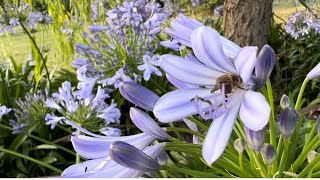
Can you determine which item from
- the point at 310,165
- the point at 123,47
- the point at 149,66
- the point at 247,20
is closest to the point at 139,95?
the point at 310,165

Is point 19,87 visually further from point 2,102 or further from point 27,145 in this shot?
point 27,145

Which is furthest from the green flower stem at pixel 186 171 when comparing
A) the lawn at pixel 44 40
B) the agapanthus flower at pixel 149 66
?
the lawn at pixel 44 40

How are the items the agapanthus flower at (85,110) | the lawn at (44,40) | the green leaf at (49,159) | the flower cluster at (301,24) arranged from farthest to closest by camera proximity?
the lawn at (44,40) → the flower cluster at (301,24) → the green leaf at (49,159) → the agapanthus flower at (85,110)

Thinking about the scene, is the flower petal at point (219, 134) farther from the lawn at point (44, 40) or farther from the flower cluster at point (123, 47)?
the lawn at point (44, 40)

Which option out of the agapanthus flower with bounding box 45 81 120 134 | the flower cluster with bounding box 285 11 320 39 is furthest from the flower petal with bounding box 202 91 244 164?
the flower cluster with bounding box 285 11 320 39

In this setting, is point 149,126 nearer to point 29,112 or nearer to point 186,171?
point 186,171

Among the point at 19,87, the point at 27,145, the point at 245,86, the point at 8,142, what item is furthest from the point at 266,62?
the point at 19,87
